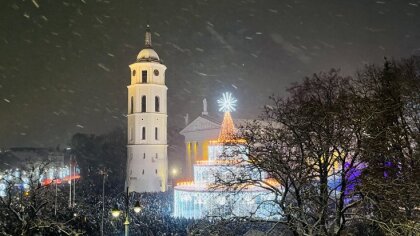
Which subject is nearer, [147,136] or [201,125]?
[147,136]

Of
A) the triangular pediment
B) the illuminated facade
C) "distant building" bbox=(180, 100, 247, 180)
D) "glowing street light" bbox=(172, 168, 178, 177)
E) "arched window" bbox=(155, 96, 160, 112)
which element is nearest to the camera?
the illuminated facade

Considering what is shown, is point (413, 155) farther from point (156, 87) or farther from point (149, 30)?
point (149, 30)

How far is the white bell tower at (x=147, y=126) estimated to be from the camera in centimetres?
5469

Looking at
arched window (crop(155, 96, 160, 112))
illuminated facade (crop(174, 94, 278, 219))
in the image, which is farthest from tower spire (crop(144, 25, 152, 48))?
A: illuminated facade (crop(174, 94, 278, 219))

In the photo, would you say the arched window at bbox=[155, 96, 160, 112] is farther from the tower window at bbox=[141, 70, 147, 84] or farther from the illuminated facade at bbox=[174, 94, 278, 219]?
the illuminated facade at bbox=[174, 94, 278, 219]

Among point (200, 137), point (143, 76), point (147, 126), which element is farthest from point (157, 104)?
point (200, 137)

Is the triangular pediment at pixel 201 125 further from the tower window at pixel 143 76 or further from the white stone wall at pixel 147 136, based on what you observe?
the tower window at pixel 143 76

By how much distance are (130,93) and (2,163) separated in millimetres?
61330

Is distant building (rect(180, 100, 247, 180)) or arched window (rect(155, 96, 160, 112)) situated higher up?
arched window (rect(155, 96, 160, 112))

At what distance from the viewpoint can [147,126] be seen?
5512 cm

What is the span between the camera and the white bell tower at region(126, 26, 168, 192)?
54.7 metres

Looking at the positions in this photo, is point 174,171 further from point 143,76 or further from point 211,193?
point 211,193

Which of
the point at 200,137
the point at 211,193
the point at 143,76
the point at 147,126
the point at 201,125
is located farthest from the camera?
the point at 201,125

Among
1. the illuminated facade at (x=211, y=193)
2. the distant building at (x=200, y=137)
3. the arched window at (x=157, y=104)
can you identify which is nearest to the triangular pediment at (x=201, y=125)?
the distant building at (x=200, y=137)
